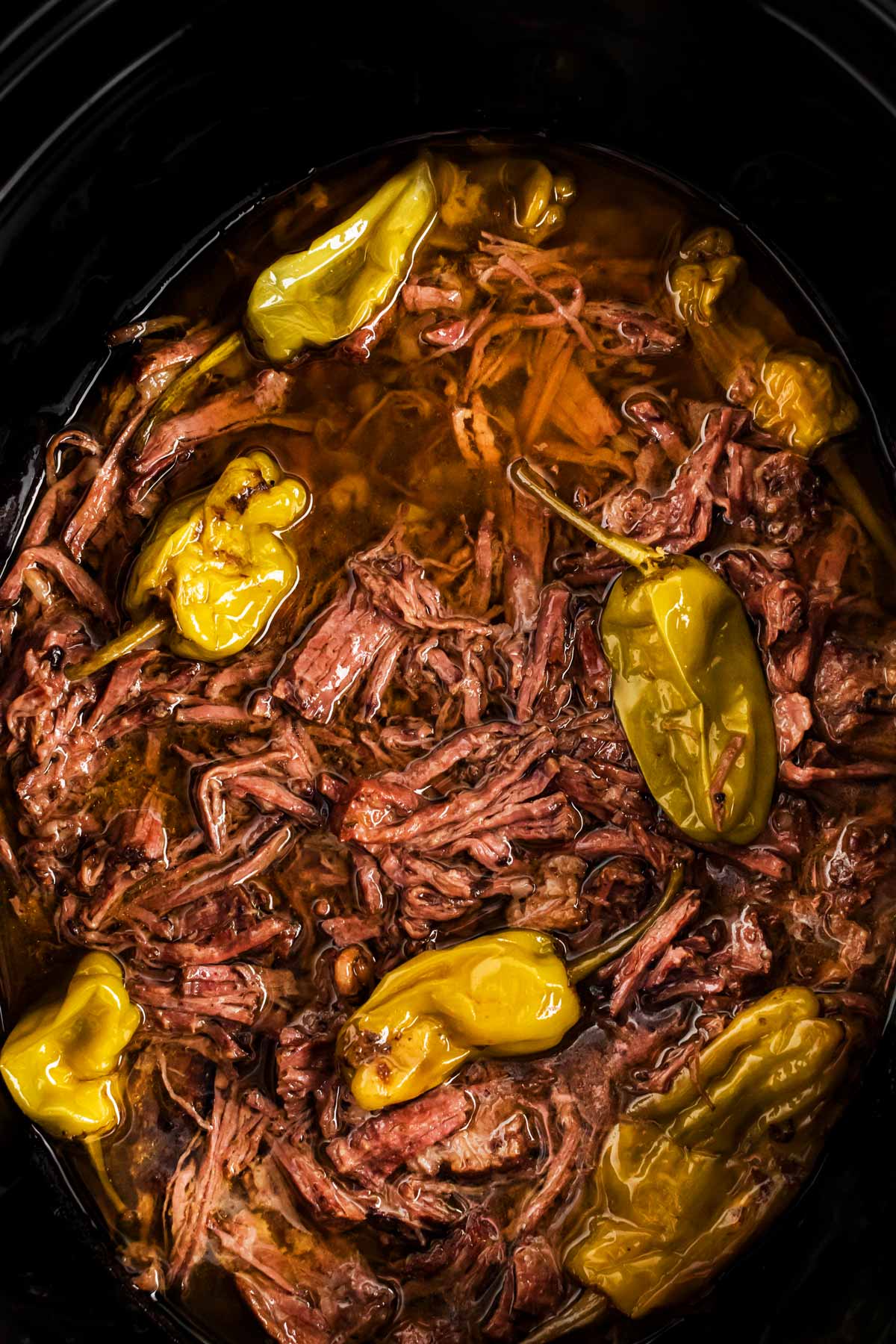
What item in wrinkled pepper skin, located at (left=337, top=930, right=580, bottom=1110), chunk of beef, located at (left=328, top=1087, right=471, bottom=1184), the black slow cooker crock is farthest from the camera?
chunk of beef, located at (left=328, top=1087, right=471, bottom=1184)

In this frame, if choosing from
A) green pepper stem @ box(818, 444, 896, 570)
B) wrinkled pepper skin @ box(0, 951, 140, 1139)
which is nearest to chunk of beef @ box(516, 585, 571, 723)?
green pepper stem @ box(818, 444, 896, 570)

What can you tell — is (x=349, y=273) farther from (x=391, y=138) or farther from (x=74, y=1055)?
(x=74, y=1055)

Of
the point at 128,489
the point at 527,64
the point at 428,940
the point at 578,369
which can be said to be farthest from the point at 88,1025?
the point at 527,64

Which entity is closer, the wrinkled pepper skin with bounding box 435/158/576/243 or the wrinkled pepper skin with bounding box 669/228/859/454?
the wrinkled pepper skin with bounding box 669/228/859/454

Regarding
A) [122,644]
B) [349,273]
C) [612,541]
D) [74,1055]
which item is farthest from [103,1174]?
[349,273]

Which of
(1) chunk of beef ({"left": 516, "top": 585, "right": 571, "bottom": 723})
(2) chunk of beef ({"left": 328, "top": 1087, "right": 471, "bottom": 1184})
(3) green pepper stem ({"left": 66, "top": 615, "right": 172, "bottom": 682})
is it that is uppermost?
(3) green pepper stem ({"left": 66, "top": 615, "right": 172, "bottom": 682})

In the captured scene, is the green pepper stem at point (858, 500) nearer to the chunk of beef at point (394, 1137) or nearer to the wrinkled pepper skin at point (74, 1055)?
the chunk of beef at point (394, 1137)

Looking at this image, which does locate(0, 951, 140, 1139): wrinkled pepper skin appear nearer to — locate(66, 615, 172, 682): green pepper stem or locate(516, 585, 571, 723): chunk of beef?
locate(66, 615, 172, 682): green pepper stem

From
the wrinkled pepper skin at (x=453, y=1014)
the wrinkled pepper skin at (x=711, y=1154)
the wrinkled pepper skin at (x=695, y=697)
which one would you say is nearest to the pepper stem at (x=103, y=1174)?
the wrinkled pepper skin at (x=453, y=1014)
